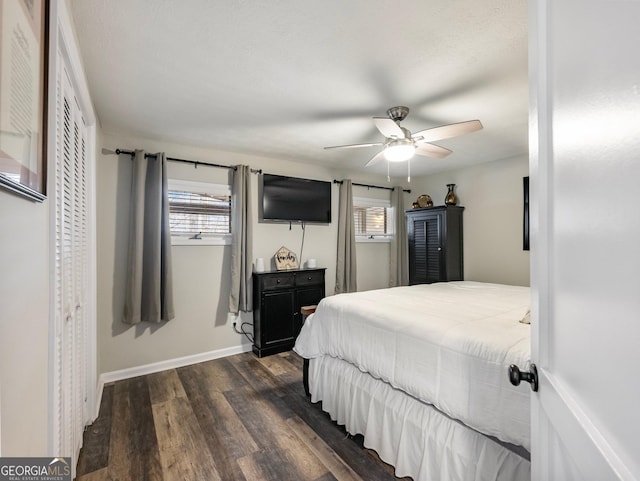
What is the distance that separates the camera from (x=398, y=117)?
248 cm

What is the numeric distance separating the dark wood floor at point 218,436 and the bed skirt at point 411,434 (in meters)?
0.13

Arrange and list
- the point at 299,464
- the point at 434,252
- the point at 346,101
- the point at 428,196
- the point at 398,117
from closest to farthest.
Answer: the point at 299,464 → the point at 346,101 → the point at 398,117 → the point at 434,252 → the point at 428,196

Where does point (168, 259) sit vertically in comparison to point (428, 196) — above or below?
below

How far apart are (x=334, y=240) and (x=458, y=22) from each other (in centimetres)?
317

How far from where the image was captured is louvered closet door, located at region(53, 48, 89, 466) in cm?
130

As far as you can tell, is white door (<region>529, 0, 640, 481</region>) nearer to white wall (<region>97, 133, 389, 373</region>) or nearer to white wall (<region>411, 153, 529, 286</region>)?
white wall (<region>97, 133, 389, 373</region>)

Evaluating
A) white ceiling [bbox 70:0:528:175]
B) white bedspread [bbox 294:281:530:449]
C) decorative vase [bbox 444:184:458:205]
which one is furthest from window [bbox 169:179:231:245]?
decorative vase [bbox 444:184:458:205]

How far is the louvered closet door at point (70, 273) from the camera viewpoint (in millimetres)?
1302

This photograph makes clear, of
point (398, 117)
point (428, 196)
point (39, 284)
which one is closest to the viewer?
point (39, 284)

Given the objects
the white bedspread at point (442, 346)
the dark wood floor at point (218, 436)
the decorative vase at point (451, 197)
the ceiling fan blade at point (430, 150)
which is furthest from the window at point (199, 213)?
the decorative vase at point (451, 197)

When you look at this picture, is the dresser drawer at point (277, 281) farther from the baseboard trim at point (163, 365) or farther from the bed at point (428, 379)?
the bed at point (428, 379)

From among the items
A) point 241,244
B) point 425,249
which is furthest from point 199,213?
point 425,249

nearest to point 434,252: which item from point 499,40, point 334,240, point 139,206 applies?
point 334,240

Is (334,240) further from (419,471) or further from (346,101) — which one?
(419,471)
